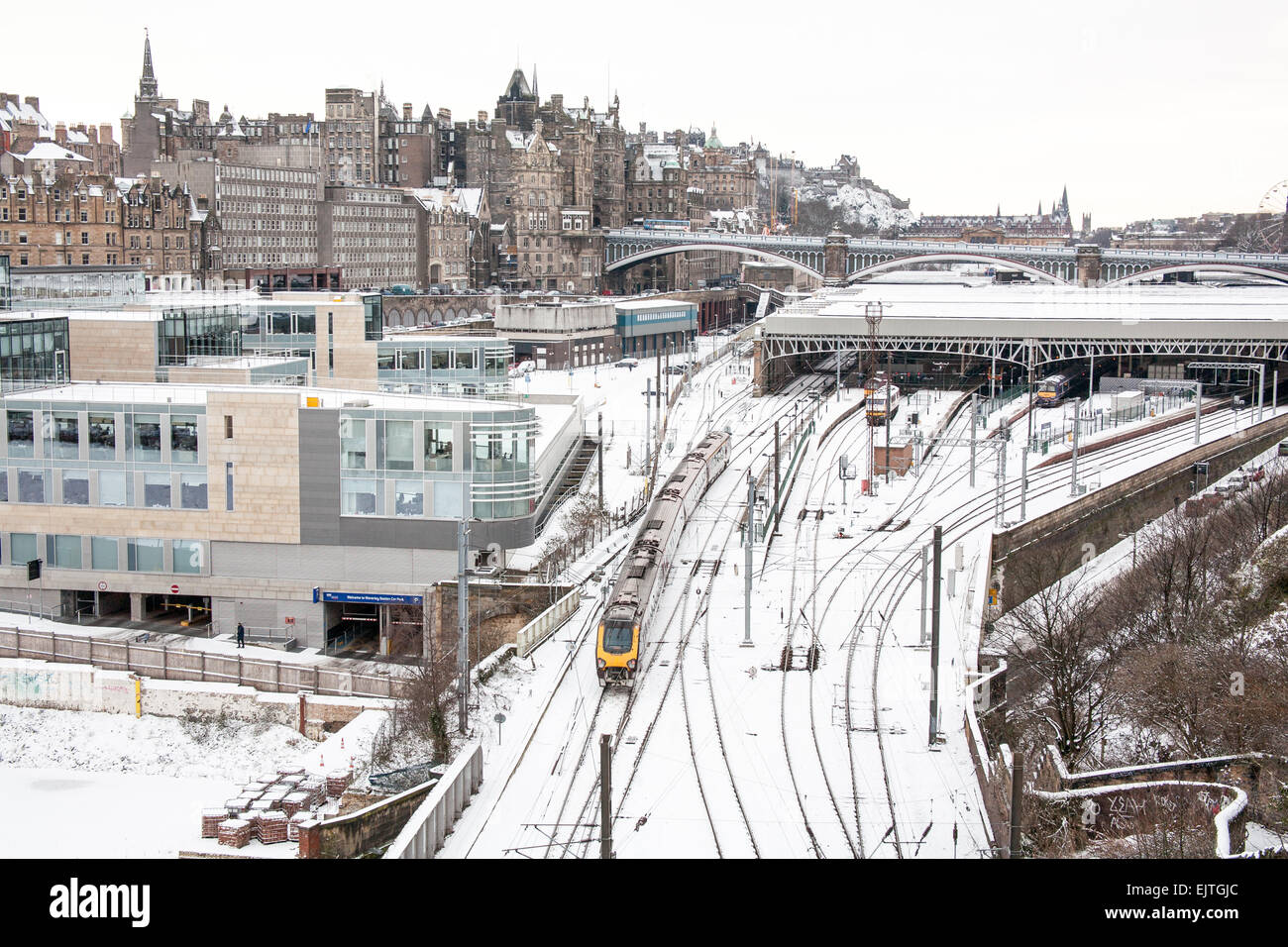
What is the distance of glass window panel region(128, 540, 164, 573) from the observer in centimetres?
3566

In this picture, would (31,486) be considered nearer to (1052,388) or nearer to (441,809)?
(441,809)

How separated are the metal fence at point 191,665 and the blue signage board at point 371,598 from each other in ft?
13.1

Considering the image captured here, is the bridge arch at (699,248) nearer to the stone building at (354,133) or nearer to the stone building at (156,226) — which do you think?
the stone building at (354,133)

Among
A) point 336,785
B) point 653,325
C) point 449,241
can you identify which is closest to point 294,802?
point 336,785

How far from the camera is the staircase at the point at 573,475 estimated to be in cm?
4384

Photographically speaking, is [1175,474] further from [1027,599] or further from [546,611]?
[546,611]

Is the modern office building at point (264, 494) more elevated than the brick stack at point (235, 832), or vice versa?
the modern office building at point (264, 494)

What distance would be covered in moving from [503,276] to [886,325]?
56.0 m

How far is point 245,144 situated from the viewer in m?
117

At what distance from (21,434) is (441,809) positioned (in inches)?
793

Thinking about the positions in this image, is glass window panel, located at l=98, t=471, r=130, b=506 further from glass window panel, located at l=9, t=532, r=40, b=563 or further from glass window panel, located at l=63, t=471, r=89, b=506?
glass window panel, located at l=9, t=532, r=40, b=563

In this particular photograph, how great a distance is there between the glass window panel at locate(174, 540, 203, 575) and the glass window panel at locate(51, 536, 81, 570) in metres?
2.53

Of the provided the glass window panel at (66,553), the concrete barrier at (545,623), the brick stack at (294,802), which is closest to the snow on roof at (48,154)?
the glass window panel at (66,553)
